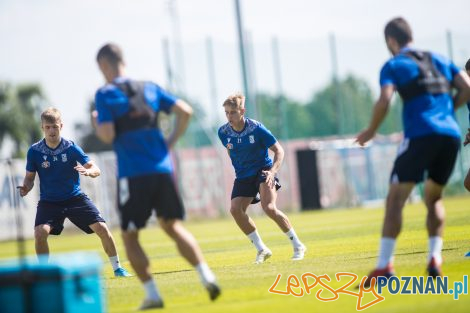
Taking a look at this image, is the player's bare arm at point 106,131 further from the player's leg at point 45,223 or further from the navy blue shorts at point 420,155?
the player's leg at point 45,223

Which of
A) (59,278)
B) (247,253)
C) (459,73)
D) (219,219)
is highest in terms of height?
(459,73)

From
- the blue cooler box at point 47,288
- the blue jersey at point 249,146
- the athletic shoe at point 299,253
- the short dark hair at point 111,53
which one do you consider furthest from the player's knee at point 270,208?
the blue cooler box at point 47,288

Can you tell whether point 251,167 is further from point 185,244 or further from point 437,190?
point 185,244

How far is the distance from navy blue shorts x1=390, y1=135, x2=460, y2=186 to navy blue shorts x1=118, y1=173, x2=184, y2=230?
2.10 metres

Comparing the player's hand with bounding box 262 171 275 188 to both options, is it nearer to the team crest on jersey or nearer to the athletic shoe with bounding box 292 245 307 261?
the athletic shoe with bounding box 292 245 307 261

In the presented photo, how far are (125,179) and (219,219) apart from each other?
32.5m

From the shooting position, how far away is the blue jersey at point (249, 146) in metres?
15.1

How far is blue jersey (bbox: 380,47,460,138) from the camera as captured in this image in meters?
10.1

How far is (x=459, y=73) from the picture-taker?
10.6m

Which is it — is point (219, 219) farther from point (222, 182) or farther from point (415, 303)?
point (415, 303)

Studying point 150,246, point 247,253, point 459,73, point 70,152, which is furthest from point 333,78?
point 459,73

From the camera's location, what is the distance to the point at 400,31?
10281mm

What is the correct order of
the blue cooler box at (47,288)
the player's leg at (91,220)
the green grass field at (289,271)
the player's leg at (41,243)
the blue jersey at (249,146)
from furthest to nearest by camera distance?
the blue jersey at (249,146) < the player's leg at (91,220) < the player's leg at (41,243) < the green grass field at (289,271) < the blue cooler box at (47,288)

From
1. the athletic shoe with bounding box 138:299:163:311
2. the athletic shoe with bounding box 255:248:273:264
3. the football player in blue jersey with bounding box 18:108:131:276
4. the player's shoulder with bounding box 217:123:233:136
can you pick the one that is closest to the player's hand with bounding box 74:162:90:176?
the football player in blue jersey with bounding box 18:108:131:276
